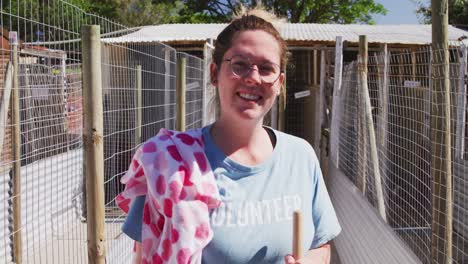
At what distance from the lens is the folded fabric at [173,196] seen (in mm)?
1775

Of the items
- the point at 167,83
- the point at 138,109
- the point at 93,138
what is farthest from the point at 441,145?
the point at 167,83

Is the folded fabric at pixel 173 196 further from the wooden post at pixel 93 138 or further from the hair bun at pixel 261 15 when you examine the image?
the wooden post at pixel 93 138

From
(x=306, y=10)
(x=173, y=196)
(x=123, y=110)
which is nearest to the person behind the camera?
(x=173, y=196)

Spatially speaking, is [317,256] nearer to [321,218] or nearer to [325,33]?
[321,218]

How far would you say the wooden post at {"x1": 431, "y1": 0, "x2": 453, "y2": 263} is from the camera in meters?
3.22

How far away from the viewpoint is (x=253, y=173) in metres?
1.97

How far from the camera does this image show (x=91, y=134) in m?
2.87

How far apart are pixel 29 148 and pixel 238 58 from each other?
2545mm

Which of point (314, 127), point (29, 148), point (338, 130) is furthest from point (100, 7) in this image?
point (29, 148)

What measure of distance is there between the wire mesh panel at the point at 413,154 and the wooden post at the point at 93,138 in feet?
Answer: 6.36

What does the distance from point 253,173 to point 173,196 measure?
33 cm

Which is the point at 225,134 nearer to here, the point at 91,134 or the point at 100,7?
the point at 91,134

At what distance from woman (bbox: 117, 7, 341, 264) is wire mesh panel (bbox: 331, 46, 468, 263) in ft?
4.75

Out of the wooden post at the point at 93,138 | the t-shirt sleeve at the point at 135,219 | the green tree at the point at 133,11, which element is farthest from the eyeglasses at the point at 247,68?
the green tree at the point at 133,11
